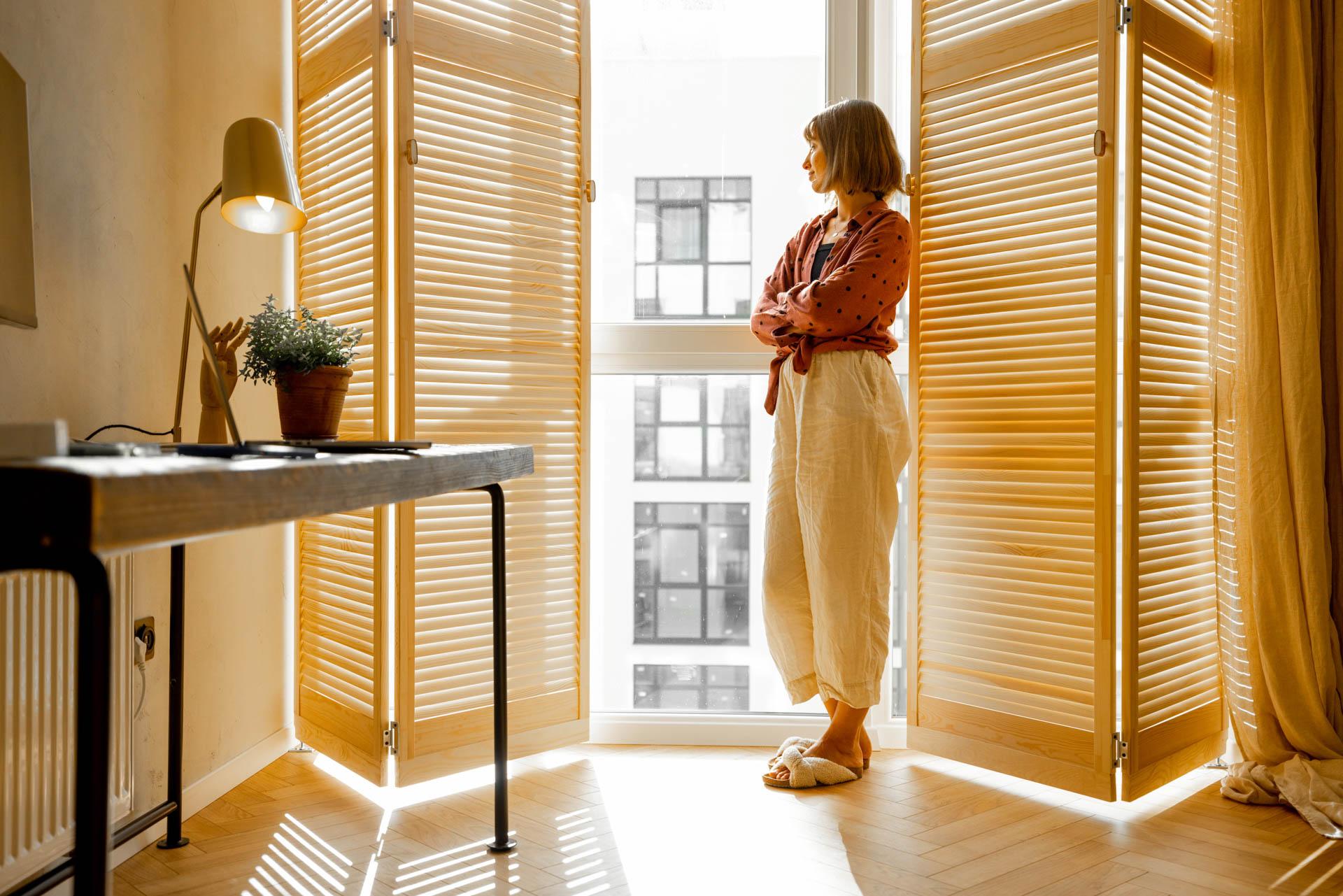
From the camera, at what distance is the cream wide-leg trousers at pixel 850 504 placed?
202 centimetres

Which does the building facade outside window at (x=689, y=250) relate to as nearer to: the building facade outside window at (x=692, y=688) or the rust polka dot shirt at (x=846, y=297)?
the rust polka dot shirt at (x=846, y=297)

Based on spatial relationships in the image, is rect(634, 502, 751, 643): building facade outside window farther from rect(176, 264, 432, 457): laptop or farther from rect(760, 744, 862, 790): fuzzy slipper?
rect(176, 264, 432, 457): laptop

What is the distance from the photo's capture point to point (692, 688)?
95.4 inches

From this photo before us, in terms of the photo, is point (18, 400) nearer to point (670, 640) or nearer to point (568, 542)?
point (568, 542)

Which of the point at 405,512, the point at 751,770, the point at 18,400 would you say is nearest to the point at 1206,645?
the point at 751,770

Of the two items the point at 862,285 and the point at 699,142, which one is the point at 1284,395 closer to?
the point at 862,285

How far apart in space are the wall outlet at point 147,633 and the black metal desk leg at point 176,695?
5cm

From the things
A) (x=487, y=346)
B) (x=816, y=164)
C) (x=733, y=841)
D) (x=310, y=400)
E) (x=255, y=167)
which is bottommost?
(x=733, y=841)

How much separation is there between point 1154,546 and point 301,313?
67.7 inches

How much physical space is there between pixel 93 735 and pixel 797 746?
176 cm

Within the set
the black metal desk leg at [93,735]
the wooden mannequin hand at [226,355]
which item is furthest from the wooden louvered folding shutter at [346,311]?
the black metal desk leg at [93,735]

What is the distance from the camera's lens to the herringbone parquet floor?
1.58 meters

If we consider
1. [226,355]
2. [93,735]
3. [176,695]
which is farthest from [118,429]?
[93,735]

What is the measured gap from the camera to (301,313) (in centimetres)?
159
